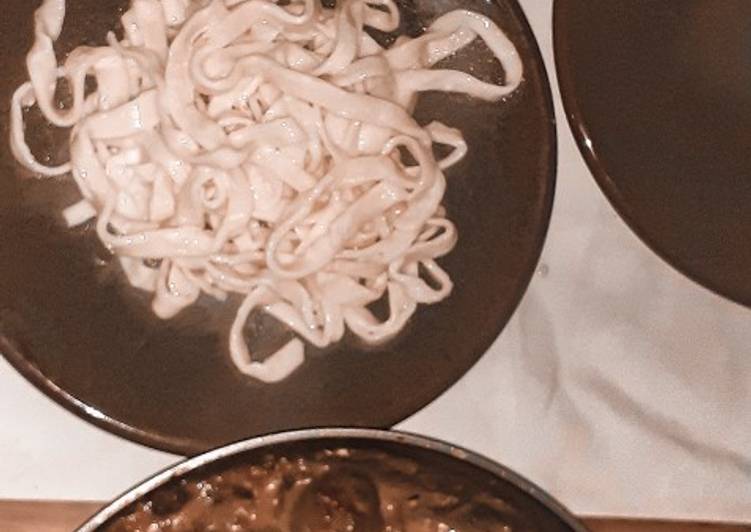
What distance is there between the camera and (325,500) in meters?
0.78

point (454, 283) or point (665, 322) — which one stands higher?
point (454, 283)

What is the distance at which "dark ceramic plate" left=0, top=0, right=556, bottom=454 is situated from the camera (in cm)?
81

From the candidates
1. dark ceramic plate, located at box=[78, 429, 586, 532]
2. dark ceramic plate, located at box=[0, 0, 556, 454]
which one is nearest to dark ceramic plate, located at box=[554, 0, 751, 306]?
dark ceramic plate, located at box=[0, 0, 556, 454]

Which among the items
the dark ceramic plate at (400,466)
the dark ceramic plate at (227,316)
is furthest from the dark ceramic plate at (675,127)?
the dark ceramic plate at (400,466)

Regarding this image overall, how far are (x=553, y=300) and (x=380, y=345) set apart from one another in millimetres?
176

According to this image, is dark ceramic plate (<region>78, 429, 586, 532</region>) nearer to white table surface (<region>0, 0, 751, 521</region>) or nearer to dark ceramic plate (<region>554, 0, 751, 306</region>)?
white table surface (<region>0, 0, 751, 521</region>)

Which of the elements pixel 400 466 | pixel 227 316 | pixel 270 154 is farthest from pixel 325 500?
pixel 270 154

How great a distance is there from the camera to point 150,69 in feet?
2.66

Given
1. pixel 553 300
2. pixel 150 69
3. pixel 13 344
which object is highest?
pixel 150 69

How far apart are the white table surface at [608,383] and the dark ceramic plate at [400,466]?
0.42 ft

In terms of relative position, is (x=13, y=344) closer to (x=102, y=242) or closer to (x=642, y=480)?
(x=102, y=242)

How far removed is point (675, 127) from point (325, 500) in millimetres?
419

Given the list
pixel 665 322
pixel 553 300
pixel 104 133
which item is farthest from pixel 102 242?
pixel 665 322

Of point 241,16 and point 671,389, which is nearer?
point 241,16
